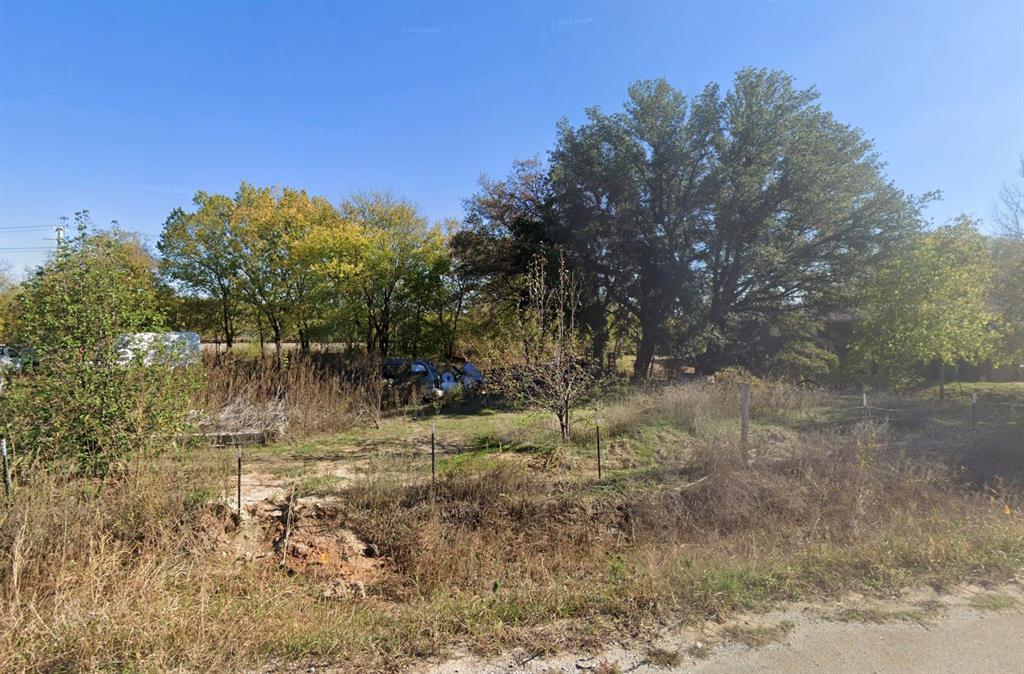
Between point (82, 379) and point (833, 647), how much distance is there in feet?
24.7

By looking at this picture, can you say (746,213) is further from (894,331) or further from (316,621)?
(316,621)

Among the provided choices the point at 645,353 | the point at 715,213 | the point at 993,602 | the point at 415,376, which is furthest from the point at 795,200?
the point at 993,602

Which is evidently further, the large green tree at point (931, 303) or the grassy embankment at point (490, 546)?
the large green tree at point (931, 303)

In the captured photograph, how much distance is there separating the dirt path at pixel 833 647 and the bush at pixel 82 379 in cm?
503

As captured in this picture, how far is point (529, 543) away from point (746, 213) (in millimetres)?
18585

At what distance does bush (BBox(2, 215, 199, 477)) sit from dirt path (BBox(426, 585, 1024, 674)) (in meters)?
5.03

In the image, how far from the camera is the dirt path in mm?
2996

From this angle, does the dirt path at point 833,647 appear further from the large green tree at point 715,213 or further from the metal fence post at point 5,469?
the large green tree at point 715,213

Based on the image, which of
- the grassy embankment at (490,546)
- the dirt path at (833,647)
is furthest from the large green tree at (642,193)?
the dirt path at (833,647)

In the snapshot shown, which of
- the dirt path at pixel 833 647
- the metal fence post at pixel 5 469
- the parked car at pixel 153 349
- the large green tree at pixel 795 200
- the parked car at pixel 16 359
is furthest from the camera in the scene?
the large green tree at pixel 795 200

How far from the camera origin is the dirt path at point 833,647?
3.00 meters

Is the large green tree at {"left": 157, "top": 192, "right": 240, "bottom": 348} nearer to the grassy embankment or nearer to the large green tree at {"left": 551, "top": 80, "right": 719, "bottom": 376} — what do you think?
the large green tree at {"left": 551, "top": 80, "right": 719, "bottom": 376}

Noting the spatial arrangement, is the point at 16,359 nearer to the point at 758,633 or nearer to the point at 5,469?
the point at 5,469

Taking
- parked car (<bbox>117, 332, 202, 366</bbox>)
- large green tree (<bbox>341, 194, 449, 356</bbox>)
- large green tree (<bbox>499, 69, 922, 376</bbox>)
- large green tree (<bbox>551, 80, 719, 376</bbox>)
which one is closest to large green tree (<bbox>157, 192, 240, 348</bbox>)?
large green tree (<bbox>341, 194, 449, 356</bbox>)
